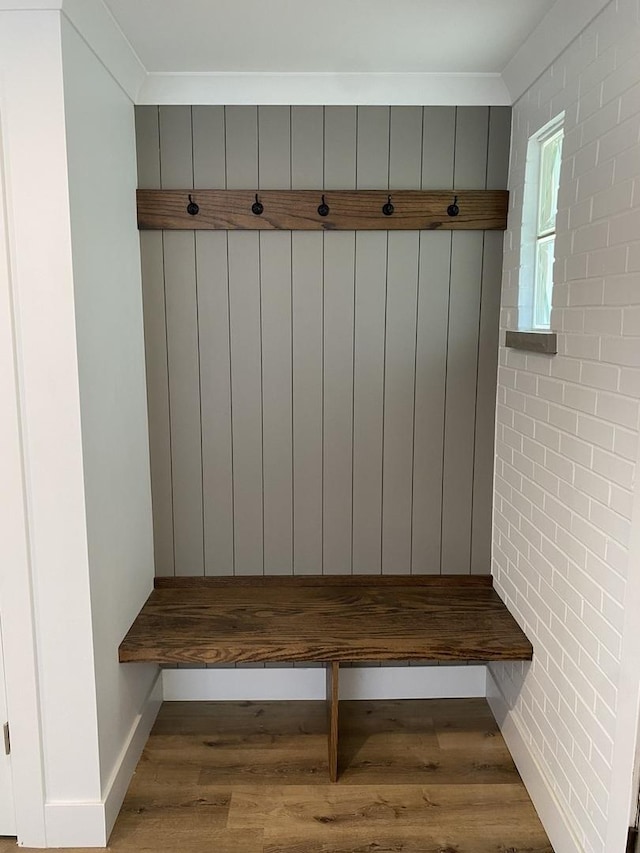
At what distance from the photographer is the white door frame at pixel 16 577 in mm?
1770

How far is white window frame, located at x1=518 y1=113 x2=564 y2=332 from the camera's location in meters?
2.27

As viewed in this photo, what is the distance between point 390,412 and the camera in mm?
2627

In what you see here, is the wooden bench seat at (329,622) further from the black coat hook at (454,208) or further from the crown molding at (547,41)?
the crown molding at (547,41)

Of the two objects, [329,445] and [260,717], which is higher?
[329,445]

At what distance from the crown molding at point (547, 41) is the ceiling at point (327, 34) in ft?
0.10

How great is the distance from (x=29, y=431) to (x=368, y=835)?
5.22ft

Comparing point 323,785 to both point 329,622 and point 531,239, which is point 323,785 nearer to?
point 329,622

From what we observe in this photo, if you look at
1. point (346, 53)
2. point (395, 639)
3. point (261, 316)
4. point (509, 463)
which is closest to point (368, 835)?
point (395, 639)

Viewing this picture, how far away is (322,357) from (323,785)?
1.54 m

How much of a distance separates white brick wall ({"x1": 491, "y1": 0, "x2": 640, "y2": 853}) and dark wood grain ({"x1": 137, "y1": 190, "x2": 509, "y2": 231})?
21 centimetres

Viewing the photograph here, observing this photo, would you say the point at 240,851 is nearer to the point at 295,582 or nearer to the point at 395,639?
the point at 395,639

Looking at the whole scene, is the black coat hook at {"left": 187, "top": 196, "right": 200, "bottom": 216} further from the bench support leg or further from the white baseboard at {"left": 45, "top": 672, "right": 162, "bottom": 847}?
the white baseboard at {"left": 45, "top": 672, "right": 162, "bottom": 847}

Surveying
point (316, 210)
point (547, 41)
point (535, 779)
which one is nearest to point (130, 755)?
point (535, 779)

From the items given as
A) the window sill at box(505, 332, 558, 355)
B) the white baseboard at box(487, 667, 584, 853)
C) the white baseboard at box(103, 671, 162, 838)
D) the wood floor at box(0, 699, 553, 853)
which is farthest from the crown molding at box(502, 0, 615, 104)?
the white baseboard at box(103, 671, 162, 838)
